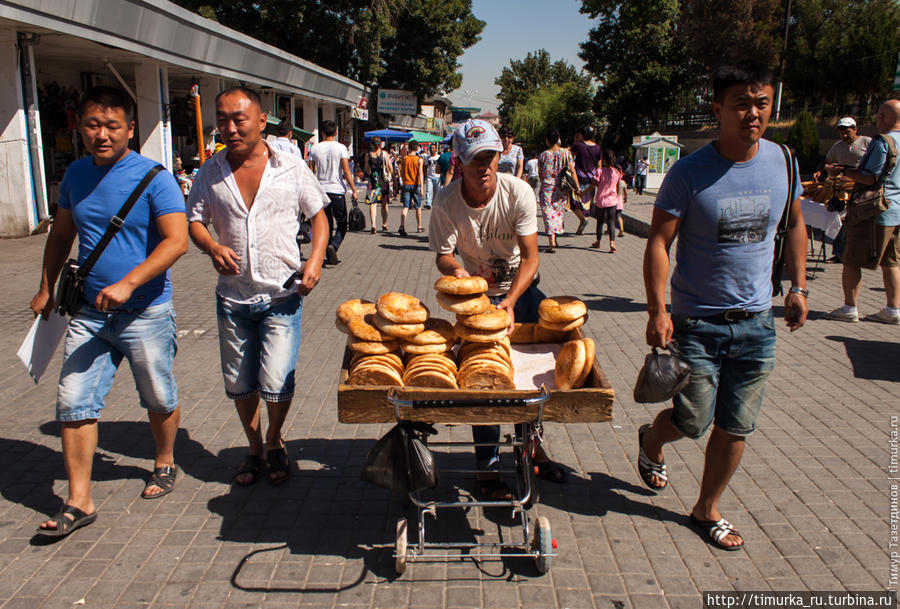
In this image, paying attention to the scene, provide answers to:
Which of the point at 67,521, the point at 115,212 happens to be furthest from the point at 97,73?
the point at 67,521

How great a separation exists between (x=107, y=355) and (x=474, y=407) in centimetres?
195

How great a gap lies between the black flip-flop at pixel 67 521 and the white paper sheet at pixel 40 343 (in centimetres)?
66

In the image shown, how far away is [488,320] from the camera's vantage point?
303 centimetres

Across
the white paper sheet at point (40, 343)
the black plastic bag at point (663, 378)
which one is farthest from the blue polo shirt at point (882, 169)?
the white paper sheet at point (40, 343)

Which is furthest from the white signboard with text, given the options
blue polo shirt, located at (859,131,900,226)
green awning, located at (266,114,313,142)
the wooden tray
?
the wooden tray

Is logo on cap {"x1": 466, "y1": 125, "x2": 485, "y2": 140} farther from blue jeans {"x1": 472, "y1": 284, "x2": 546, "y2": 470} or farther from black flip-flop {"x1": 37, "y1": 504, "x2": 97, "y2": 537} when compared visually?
black flip-flop {"x1": 37, "y1": 504, "x2": 97, "y2": 537}

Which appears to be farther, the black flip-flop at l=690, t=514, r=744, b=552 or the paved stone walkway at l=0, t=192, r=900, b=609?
the black flip-flop at l=690, t=514, r=744, b=552

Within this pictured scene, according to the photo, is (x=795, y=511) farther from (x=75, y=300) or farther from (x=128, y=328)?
(x=75, y=300)

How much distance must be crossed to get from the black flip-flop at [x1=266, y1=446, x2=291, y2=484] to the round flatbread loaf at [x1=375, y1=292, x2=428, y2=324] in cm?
126

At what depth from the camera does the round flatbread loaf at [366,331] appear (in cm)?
305

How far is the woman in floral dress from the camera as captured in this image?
480 inches

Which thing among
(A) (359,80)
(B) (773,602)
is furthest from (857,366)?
(A) (359,80)

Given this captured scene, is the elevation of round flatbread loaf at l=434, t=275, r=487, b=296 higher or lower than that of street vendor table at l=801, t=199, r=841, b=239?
lower

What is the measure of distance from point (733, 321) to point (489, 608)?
64.1 inches
